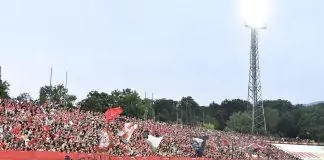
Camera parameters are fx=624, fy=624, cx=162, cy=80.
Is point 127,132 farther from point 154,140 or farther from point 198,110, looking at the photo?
point 198,110

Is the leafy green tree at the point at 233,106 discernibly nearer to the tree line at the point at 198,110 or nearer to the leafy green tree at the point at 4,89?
the tree line at the point at 198,110

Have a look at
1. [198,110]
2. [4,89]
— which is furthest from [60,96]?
[198,110]

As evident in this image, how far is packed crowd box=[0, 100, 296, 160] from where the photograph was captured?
3391 cm

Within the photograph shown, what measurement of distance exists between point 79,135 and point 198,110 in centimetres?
12121

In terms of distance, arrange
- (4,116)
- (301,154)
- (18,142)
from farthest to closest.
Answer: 1. (301,154)
2. (4,116)
3. (18,142)

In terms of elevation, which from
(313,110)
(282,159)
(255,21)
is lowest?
(282,159)

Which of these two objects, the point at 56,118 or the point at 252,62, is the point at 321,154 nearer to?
the point at 252,62

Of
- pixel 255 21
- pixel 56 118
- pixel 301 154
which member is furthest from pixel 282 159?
pixel 56 118

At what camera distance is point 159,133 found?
49.8m

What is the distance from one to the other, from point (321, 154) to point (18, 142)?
46.6 meters

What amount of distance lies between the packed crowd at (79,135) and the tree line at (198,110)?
20.1 m

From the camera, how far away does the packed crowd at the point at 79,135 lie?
111 feet

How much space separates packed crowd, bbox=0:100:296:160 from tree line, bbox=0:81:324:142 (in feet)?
66.0

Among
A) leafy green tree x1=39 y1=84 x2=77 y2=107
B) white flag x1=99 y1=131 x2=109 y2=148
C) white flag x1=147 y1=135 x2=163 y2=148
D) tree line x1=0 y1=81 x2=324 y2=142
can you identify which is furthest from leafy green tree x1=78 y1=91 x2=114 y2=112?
white flag x1=99 y1=131 x2=109 y2=148
